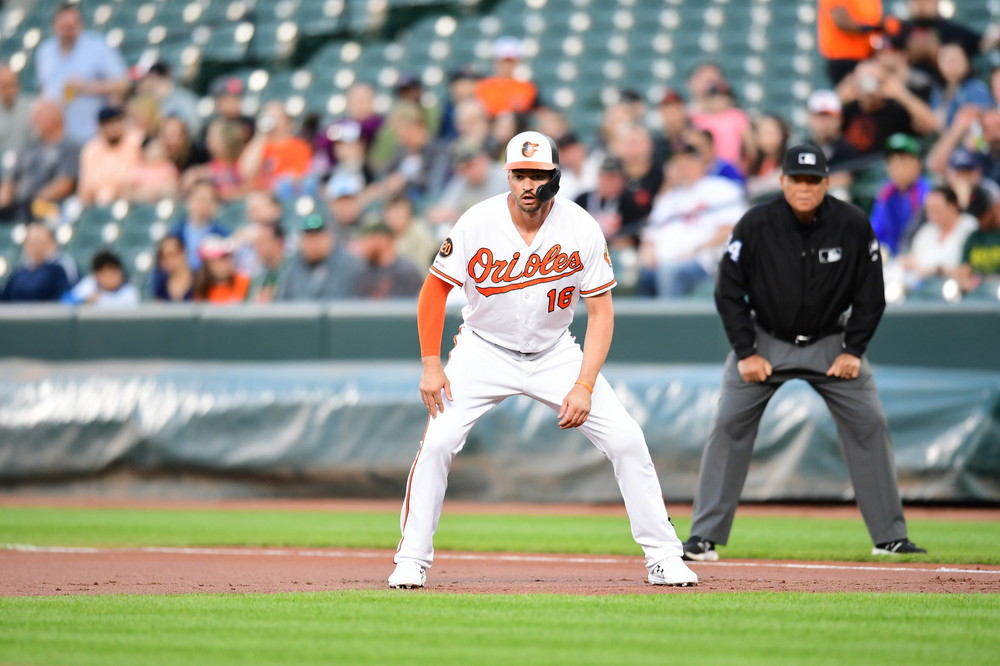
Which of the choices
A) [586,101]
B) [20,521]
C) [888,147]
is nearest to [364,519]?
[20,521]

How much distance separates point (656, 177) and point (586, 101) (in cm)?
419

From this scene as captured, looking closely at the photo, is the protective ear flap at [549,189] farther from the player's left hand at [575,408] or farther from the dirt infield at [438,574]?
the dirt infield at [438,574]

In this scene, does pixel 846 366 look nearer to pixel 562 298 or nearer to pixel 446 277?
pixel 562 298

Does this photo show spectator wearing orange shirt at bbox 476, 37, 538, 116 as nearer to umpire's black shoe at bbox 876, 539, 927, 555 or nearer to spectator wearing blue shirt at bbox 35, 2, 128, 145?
spectator wearing blue shirt at bbox 35, 2, 128, 145

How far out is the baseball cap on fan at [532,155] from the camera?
555cm

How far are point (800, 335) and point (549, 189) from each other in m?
2.08

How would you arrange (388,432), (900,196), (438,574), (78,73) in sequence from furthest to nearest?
(78,73) → (900,196) → (388,432) → (438,574)

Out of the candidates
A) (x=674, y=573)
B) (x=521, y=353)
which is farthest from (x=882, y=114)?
(x=674, y=573)

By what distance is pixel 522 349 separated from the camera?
582cm

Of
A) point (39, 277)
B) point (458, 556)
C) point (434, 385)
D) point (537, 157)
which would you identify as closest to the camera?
point (537, 157)

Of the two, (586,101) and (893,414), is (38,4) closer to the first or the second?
(586,101)

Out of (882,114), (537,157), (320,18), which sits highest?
(320,18)

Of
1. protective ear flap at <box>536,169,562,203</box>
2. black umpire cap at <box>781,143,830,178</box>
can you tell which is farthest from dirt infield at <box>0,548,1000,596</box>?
black umpire cap at <box>781,143,830,178</box>

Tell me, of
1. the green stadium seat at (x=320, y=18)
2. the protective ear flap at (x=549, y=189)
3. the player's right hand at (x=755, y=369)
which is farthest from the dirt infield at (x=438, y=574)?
the green stadium seat at (x=320, y=18)
